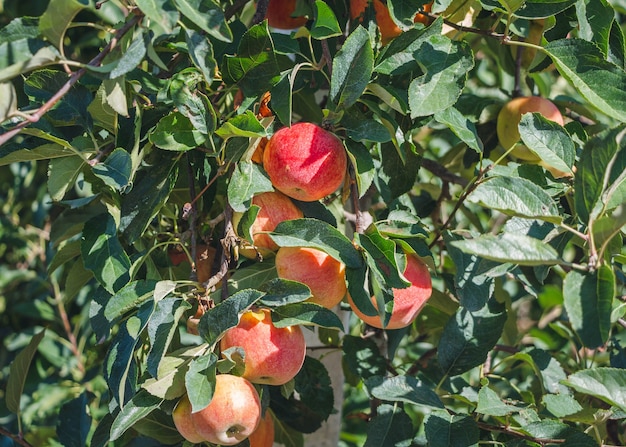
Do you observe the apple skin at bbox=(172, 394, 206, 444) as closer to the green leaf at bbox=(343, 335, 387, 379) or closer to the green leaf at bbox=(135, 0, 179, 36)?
the green leaf at bbox=(343, 335, 387, 379)

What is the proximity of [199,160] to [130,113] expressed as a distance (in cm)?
12

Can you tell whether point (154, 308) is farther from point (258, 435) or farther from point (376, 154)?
point (376, 154)

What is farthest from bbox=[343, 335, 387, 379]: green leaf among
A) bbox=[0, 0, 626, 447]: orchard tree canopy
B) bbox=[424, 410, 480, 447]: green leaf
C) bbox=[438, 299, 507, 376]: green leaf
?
bbox=[424, 410, 480, 447]: green leaf

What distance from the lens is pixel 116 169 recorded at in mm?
899

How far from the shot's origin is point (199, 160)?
1053 mm

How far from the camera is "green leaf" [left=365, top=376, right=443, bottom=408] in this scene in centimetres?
100

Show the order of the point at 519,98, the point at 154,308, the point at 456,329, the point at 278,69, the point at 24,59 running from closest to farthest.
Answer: the point at 24,59 → the point at 154,308 → the point at 278,69 → the point at 456,329 → the point at 519,98

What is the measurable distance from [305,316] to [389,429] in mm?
277

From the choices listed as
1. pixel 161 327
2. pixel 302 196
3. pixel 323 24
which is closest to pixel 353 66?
pixel 323 24

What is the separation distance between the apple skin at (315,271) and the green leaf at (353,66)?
190 millimetres

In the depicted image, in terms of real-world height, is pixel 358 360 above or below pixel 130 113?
below

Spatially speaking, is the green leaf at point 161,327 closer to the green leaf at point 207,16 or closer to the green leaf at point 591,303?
the green leaf at point 207,16

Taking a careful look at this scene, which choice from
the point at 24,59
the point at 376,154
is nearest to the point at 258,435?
the point at 376,154

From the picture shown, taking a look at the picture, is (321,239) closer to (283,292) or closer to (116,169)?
(283,292)
